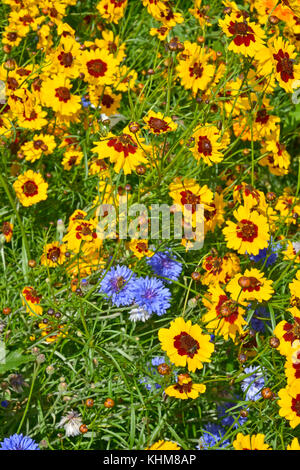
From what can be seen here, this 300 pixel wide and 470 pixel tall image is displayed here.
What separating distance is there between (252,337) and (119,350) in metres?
0.48

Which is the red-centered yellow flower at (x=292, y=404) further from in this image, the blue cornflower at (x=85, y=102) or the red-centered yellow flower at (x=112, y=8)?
the red-centered yellow flower at (x=112, y=8)

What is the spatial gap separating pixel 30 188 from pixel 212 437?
4.05 feet

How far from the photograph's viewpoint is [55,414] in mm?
2096

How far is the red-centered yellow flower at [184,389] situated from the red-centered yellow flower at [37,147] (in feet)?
3.78

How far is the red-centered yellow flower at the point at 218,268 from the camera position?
6.95 ft

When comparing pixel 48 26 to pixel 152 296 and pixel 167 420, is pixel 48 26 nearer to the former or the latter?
pixel 152 296

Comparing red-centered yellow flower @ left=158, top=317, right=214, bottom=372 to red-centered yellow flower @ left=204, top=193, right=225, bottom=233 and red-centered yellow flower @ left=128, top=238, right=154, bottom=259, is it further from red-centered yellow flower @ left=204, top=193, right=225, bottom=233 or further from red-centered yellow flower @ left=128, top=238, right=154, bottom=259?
red-centered yellow flower @ left=204, top=193, right=225, bottom=233

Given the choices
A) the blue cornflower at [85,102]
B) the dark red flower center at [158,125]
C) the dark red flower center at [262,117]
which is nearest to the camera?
the dark red flower center at [158,125]

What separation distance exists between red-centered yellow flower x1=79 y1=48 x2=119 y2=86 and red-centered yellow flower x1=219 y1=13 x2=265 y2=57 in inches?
21.5

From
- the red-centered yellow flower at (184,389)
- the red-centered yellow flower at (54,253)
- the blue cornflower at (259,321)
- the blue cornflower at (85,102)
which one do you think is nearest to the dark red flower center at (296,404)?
the red-centered yellow flower at (184,389)

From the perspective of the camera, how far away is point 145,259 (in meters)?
2.24

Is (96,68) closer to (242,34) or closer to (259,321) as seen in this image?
(242,34)

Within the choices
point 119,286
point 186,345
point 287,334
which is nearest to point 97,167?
point 119,286
